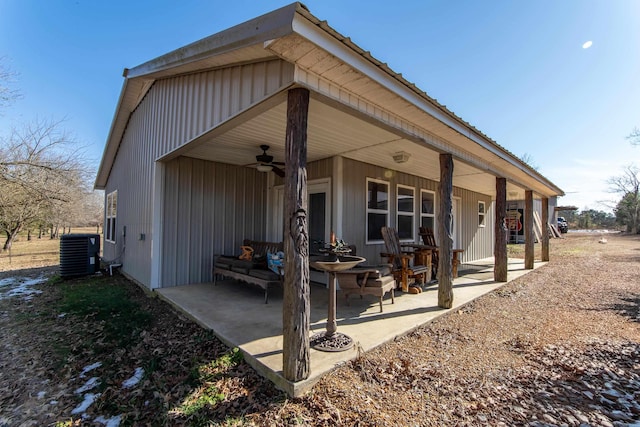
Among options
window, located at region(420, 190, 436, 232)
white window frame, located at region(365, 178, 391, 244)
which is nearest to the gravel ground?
white window frame, located at region(365, 178, 391, 244)

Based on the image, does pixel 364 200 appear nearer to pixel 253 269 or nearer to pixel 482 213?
pixel 253 269

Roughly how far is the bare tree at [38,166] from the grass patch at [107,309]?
7.58m

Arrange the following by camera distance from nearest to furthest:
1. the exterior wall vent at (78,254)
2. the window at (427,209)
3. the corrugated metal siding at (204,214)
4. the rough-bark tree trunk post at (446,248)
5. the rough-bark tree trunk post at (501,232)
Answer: the rough-bark tree trunk post at (446,248) < the corrugated metal siding at (204,214) < the rough-bark tree trunk post at (501,232) < the exterior wall vent at (78,254) < the window at (427,209)

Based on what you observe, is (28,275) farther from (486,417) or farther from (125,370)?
(486,417)

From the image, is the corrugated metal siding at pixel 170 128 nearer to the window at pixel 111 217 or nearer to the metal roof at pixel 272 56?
the metal roof at pixel 272 56

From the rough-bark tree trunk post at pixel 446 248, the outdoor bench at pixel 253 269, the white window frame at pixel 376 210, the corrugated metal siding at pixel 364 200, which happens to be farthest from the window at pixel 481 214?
the outdoor bench at pixel 253 269

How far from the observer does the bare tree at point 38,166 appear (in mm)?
10741

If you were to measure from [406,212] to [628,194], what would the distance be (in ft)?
112

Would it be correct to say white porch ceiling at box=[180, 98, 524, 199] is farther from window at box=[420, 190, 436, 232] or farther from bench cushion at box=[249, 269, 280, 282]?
bench cushion at box=[249, 269, 280, 282]

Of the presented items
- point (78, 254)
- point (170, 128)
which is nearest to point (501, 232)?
point (170, 128)

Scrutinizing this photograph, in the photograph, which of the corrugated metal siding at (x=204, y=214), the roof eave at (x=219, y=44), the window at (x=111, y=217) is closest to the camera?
the roof eave at (x=219, y=44)

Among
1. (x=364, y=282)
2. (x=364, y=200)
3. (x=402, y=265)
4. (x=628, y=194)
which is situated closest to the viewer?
(x=364, y=282)

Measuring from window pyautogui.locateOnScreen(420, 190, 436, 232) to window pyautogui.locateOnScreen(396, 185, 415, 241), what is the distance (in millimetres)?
523

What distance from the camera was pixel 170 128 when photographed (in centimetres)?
461
